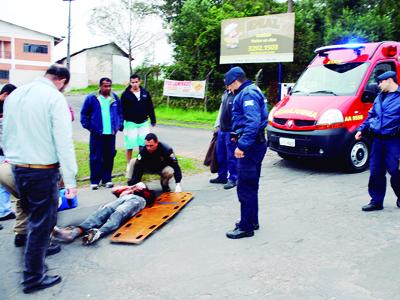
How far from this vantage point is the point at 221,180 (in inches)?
306

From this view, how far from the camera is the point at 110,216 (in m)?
5.35

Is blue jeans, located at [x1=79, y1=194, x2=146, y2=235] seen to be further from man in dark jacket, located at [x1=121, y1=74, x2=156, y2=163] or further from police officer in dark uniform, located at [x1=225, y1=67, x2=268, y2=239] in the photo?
man in dark jacket, located at [x1=121, y1=74, x2=156, y2=163]

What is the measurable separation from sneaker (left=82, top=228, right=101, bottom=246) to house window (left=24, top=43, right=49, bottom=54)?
5056 cm

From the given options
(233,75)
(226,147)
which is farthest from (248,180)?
(226,147)

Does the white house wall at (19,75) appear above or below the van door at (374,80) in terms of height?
above

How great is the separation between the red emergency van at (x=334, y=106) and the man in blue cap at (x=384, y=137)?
1688 mm

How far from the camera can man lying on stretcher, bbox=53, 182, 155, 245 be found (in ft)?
16.2

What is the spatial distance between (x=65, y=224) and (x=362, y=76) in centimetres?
611

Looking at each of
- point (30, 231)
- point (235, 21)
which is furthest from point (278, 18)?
point (30, 231)

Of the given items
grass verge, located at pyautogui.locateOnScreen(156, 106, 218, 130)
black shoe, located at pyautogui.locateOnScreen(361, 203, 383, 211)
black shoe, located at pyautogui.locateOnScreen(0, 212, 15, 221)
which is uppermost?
grass verge, located at pyautogui.locateOnScreen(156, 106, 218, 130)

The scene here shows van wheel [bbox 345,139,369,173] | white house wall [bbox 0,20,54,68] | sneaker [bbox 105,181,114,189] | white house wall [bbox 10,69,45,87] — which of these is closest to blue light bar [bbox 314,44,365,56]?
van wheel [bbox 345,139,369,173]

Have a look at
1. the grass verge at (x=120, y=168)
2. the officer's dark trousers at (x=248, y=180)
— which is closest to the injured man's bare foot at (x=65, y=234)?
the officer's dark trousers at (x=248, y=180)

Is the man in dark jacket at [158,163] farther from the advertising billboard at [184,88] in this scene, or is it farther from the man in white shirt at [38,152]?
the advertising billboard at [184,88]

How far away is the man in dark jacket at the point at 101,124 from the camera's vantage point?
23.6 feet
